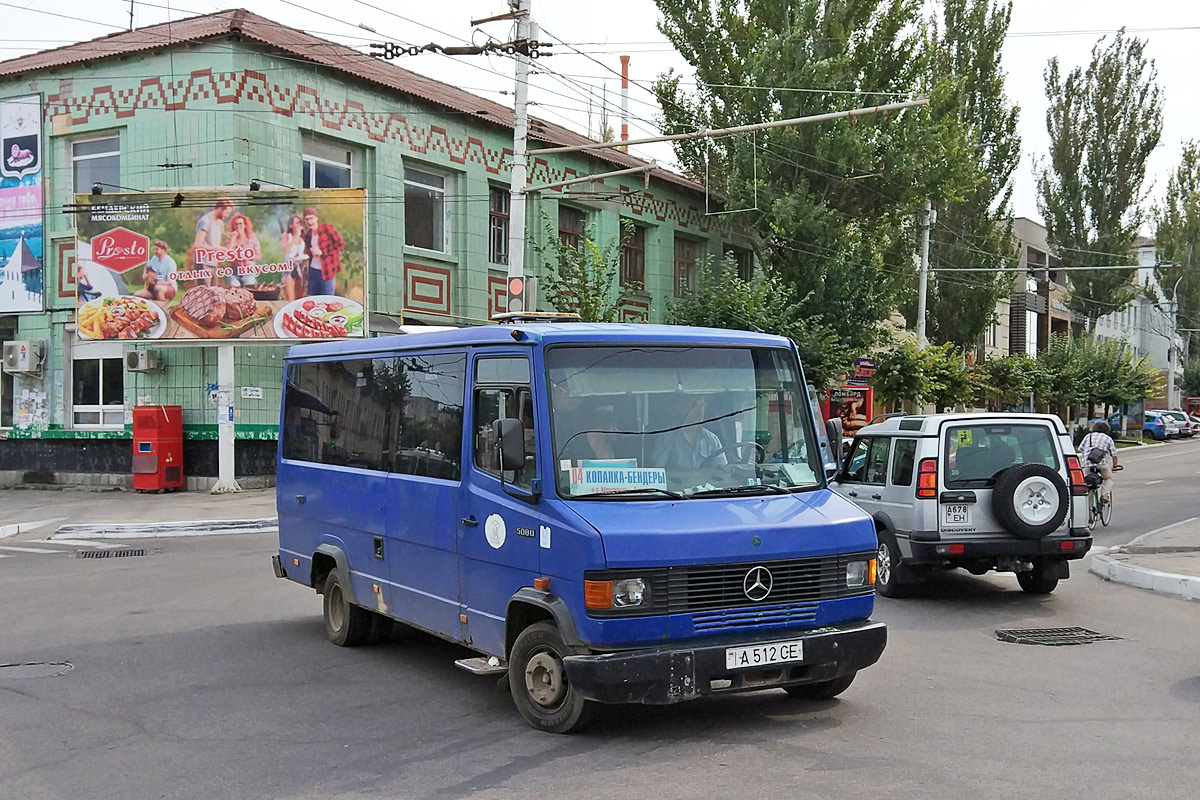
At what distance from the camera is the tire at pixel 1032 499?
10.8 m

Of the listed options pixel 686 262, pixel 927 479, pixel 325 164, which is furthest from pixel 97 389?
pixel 927 479

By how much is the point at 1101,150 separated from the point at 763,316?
32.3 metres

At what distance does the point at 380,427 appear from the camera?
871 centimetres

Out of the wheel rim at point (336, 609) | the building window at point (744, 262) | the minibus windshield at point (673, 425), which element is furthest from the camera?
the building window at point (744, 262)

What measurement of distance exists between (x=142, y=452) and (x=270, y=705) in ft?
57.3

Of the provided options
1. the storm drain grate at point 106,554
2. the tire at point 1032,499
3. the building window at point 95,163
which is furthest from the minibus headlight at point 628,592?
the building window at point 95,163

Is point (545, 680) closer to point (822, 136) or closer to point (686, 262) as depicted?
point (822, 136)

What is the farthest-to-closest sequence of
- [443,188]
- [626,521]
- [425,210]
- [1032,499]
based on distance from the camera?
[443,188] < [425,210] < [1032,499] < [626,521]

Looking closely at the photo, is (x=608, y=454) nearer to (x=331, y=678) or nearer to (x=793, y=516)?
(x=793, y=516)

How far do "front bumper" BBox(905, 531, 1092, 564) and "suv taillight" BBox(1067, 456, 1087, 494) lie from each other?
0.51m

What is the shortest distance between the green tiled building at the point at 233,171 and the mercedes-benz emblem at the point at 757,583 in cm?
1850

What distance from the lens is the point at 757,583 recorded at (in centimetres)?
660

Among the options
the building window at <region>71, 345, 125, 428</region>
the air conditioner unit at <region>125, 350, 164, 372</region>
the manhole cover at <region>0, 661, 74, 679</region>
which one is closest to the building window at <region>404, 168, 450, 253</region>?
the air conditioner unit at <region>125, 350, 164, 372</region>

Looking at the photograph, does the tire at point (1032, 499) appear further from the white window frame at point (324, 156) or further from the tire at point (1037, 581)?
the white window frame at point (324, 156)
